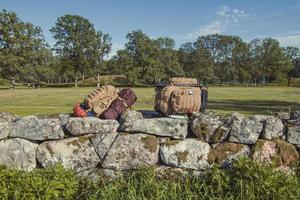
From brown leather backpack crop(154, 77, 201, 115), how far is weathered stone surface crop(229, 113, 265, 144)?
0.76 meters

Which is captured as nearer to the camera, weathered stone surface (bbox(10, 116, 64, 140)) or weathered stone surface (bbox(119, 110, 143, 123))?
weathered stone surface (bbox(10, 116, 64, 140))

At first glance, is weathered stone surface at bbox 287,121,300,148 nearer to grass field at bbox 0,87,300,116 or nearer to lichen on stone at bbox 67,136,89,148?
grass field at bbox 0,87,300,116

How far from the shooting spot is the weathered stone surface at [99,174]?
4824 mm

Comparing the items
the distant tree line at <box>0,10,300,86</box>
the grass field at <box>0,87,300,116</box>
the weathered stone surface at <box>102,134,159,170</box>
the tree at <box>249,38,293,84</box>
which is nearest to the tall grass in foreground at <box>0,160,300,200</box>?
the weathered stone surface at <box>102,134,159,170</box>

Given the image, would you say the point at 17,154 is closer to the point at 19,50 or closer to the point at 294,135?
the point at 294,135

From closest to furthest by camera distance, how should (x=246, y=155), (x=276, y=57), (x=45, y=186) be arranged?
(x=45, y=186) → (x=246, y=155) → (x=276, y=57)

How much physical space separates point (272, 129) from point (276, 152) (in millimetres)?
287

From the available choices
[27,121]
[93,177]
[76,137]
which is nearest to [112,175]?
[93,177]

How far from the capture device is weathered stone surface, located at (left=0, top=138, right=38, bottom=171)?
4.84 metres

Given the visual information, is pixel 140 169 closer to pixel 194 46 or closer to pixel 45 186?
pixel 45 186

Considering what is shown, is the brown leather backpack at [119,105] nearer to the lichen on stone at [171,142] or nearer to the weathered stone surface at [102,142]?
the weathered stone surface at [102,142]

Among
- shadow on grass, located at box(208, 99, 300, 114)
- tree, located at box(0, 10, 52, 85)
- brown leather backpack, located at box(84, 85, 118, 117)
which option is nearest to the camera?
brown leather backpack, located at box(84, 85, 118, 117)

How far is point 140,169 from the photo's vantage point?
15.4 ft

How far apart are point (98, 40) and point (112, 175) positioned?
74.7 metres
